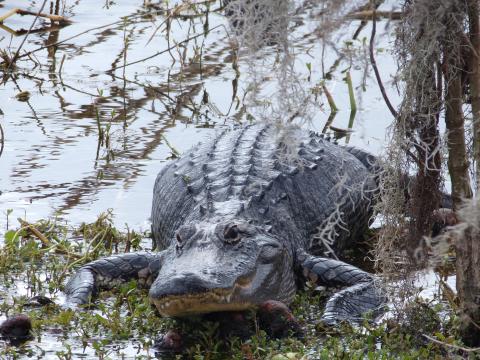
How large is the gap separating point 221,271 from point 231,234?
408 mm

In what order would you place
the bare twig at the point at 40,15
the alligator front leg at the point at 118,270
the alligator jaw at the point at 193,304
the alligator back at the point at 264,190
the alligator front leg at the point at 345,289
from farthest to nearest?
the bare twig at the point at 40,15
the alligator back at the point at 264,190
the alligator front leg at the point at 118,270
the alligator front leg at the point at 345,289
the alligator jaw at the point at 193,304

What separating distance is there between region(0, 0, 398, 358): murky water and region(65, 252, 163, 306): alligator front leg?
0.87 meters

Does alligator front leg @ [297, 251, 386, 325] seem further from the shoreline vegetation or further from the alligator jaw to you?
the alligator jaw

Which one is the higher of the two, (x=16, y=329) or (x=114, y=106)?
(x=114, y=106)

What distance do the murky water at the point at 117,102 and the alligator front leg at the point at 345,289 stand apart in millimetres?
897

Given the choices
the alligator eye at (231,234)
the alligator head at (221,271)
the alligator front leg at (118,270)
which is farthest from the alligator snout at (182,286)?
the alligator front leg at (118,270)

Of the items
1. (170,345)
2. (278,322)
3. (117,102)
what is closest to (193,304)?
(170,345)

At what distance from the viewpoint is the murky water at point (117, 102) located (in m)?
7.61

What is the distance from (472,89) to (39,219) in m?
3.40

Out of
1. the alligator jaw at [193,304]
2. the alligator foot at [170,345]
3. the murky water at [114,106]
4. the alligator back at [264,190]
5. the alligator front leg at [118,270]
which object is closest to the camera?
the alligator jaw at [193,304]

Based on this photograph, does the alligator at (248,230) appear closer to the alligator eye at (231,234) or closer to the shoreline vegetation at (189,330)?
the alligator eye at (231,234)

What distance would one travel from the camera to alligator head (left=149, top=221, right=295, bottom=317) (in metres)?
4.91

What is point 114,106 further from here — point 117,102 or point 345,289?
point 345,289

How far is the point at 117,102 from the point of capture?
948cm
